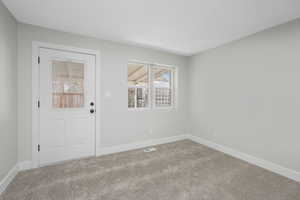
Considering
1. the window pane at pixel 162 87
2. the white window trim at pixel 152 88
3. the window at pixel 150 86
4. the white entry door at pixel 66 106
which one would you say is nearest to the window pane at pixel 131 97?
the window at pixel 150 86

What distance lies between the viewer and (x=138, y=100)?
3385mm

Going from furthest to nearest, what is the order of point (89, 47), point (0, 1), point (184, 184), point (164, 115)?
1. point (164, 115)
2. point (89, 47)
3. point (184, 184)
4. point (0, 1)

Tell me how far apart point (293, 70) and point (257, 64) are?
1.67 ft

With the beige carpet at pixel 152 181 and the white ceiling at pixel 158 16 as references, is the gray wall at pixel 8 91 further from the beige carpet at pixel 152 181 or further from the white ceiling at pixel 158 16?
the beige carpet at pixel 152 181

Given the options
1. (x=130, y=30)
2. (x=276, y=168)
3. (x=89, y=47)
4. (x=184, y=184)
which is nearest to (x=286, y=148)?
(x=276, y=168)

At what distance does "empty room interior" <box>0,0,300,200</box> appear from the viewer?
1.82 metres

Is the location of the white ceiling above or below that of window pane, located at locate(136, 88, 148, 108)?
above

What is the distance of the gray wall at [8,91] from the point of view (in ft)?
5.68

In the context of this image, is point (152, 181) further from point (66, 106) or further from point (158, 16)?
point (158, 16)

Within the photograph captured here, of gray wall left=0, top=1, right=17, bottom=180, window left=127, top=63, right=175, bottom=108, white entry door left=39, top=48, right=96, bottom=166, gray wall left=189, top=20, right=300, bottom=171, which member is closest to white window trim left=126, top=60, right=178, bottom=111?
window left=127, top=63, right=175, bottom=108

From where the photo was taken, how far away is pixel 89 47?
2.70 m

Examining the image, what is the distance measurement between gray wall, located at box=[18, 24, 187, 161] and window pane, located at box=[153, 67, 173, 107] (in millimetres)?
253

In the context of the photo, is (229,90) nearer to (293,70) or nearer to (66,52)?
(293,70)

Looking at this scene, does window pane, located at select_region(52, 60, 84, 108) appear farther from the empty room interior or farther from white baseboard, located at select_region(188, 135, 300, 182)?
white baseboard, located at select_region(188, 135, 300, 182)
